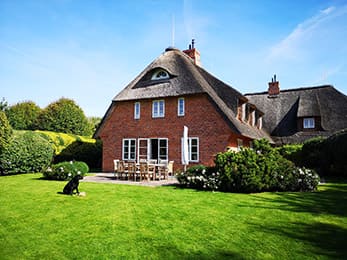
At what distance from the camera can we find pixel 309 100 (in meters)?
24.4

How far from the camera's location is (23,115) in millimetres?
36562

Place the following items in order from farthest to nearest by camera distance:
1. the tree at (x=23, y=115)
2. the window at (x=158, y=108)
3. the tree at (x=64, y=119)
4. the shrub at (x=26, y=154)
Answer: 1. the tree at (x=23, y=115)
2. the tree at (x=64, y=119)
3. the window at (x=158, y=108)
4. the shrub at (x=26, y=154)

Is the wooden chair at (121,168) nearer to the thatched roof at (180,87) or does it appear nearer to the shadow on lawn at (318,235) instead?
the thatched roof at (180,87)

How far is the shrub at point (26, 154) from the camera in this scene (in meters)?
16.0

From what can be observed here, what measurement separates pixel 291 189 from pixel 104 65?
1142 centimetres

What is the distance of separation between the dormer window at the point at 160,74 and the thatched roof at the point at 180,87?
0.27 meters

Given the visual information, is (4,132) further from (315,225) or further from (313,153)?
(313,153)

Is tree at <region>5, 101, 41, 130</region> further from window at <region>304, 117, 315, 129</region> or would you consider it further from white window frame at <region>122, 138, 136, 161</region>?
window at <region>304, 117, 315, 129</region>

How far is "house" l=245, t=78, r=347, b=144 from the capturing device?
889 inches

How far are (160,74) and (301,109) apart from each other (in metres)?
13.2

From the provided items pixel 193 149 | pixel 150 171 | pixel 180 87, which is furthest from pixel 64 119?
pixel 150 171

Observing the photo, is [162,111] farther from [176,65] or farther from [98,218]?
[98,218]

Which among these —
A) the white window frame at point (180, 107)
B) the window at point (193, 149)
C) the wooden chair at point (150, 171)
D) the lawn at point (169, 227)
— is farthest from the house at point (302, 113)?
the lawn at point (169, 227)

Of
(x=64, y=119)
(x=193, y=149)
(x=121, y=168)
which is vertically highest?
(x=64, y=119)
